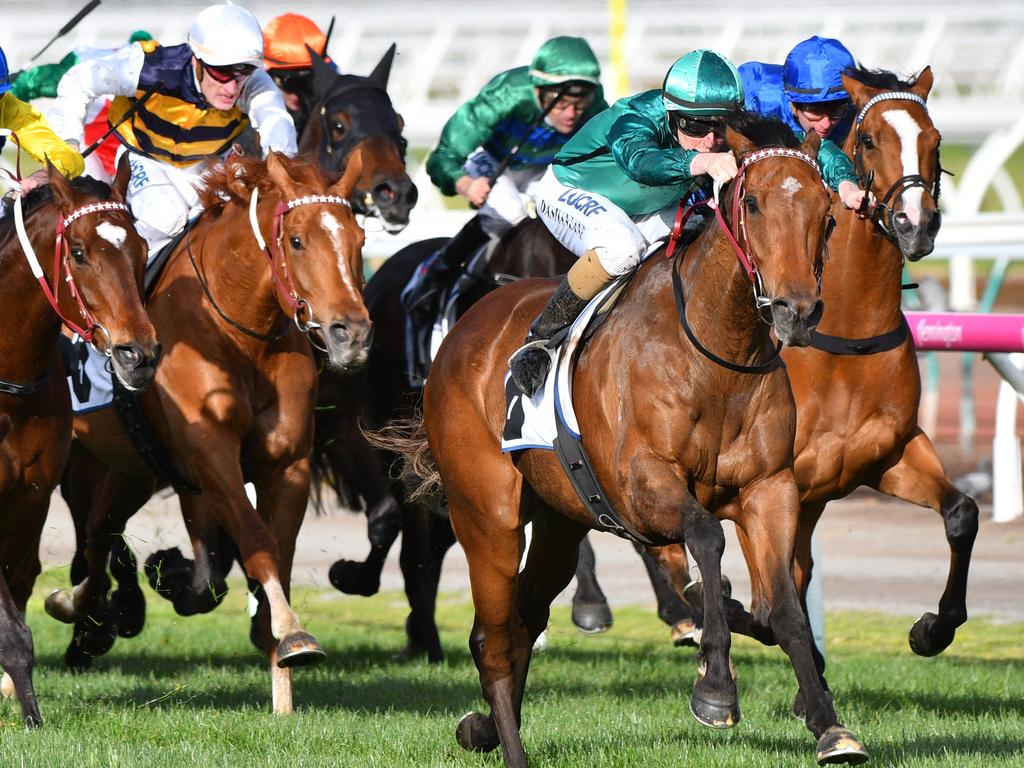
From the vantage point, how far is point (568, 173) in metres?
5.93

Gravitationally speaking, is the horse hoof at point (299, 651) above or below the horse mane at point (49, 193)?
below

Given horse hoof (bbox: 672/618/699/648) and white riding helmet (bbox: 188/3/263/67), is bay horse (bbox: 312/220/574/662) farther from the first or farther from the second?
white riding helmet (bbox: 188/3/263/67)

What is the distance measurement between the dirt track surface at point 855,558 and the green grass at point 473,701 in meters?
0.40

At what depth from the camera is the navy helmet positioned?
609cm

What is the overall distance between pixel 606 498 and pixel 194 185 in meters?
2.65

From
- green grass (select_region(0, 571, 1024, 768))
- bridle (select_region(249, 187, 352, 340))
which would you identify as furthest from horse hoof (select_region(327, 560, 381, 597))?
bridle (select_region(249, 187, 352, 340))

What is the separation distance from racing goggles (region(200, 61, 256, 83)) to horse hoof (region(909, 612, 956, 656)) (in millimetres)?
3367

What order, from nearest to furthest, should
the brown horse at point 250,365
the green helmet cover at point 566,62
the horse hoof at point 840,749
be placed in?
the horse hoof at point 840,749 → the brown horse at point 250,365 → the green helmet cover at point 566,62

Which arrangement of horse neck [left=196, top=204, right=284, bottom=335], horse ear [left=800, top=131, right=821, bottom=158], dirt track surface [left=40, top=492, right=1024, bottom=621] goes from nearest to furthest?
horse ear [left=800, top=131, right=821, bottom=158], horse neck [left=196, top=204, right=284, bottom=335], dirt track surface [left=40, top=492, right=1024, bottom=621]

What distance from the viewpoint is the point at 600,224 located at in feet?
17.8

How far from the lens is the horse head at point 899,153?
5.48m

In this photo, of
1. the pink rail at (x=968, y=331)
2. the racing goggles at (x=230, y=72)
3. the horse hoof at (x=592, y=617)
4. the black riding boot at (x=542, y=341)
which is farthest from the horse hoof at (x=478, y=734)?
the pink rail at (x=968, y=331)

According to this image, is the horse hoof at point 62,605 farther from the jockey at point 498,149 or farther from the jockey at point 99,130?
the jockey at point 498,149

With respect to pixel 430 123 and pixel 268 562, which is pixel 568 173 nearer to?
pixel 268 562
